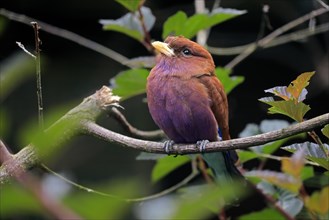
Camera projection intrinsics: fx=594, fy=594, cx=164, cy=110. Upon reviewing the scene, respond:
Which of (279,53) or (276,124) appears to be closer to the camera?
(276,124)

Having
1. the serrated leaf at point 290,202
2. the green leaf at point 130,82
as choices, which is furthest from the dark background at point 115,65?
the serrated leaf at point 290,202

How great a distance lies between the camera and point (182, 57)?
2.34 meters

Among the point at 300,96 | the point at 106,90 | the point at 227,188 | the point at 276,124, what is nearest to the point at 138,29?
the point at 106,90

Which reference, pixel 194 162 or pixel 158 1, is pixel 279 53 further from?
pixel 194 162

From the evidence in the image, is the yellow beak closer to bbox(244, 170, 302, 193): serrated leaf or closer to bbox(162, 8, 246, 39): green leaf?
bbox(162, 8, 246, 39): green leaf

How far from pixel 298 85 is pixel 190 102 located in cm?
80

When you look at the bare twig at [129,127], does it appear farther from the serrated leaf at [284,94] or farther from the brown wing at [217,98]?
the serrated leaf at [284,94]

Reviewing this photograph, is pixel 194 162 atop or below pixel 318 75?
below

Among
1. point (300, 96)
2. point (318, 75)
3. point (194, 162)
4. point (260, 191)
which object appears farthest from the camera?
point (318, 75)

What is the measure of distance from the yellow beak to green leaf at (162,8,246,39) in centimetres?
17

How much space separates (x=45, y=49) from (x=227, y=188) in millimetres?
3830

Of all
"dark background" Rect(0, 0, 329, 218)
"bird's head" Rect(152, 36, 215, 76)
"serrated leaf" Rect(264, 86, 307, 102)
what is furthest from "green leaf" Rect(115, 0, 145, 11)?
"dark background" Rect(0, 0, 329, 218)

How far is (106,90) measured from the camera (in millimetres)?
2191

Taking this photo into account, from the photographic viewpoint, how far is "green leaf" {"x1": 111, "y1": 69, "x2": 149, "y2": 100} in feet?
7.97
